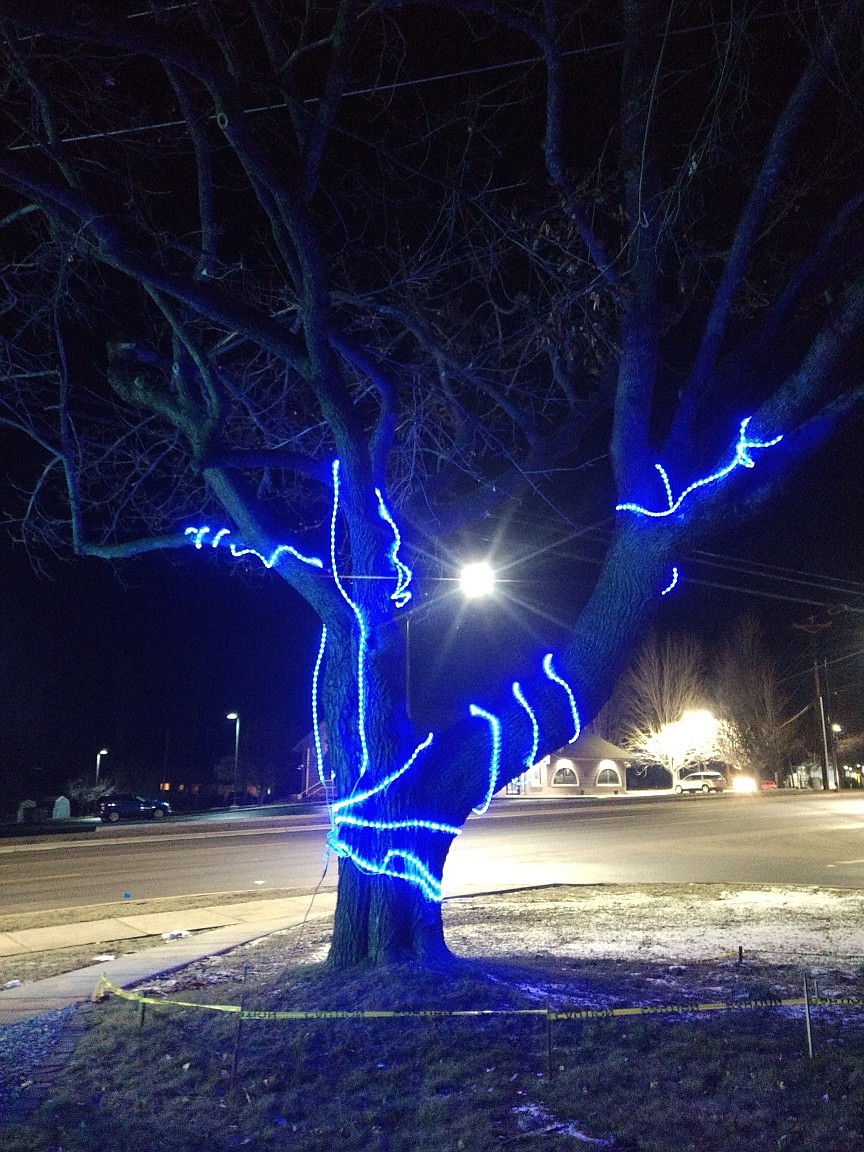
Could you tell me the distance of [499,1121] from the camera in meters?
4.38

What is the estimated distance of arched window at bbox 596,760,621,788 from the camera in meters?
64.7

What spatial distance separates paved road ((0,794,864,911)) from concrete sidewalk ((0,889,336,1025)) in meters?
2.39

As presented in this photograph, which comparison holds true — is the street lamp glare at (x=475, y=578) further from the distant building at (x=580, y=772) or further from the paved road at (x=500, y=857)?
the distant building at (x=580, y=772)

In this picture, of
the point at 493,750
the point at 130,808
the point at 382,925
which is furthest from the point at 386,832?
the point at 130,808

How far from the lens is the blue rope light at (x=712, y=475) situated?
7223mm

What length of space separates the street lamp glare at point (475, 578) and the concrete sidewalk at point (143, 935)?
4.48 metres

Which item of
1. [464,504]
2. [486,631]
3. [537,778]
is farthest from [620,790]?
[464,504]

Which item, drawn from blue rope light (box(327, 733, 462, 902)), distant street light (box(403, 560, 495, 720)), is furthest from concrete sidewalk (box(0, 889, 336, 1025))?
distant street light (box(403, 560, 495, 720))

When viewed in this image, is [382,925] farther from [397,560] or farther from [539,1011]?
[397,560]

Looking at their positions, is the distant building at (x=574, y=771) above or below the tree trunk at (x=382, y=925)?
above

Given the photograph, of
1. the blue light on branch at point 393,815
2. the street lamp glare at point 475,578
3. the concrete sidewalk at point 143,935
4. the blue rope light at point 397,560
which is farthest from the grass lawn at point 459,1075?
the street lamp glare at point 475,578

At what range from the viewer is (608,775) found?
219ft

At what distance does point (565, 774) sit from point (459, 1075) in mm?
61970

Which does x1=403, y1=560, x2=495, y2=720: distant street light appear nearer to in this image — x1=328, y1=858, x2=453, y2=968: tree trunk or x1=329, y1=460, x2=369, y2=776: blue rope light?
x1=329, y1=460, x2=369, y2=776: blue rope light
